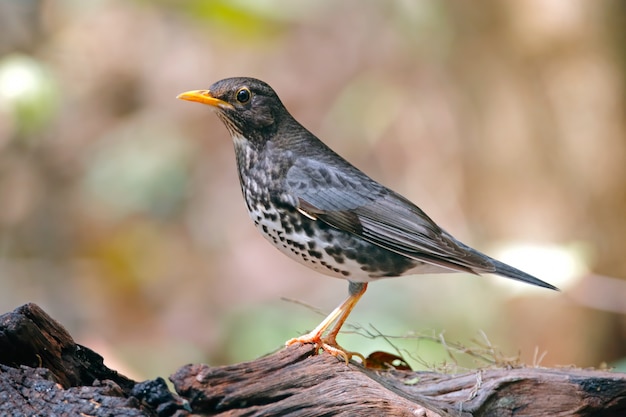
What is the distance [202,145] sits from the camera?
11336mm

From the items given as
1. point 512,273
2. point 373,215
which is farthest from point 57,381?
point 512,273

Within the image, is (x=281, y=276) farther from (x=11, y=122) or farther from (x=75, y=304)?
(x=11, y=122)

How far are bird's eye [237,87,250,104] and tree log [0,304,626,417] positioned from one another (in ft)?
5.16

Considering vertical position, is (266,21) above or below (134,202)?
above

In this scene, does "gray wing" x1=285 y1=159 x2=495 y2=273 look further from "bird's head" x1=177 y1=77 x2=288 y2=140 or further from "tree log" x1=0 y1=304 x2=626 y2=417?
"tree log" x1=0 y1=304 x2=626 y2=417

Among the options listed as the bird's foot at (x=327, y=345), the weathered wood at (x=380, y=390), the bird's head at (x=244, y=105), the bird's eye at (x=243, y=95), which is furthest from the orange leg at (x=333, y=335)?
the bird's eye at (x=243, y=95)

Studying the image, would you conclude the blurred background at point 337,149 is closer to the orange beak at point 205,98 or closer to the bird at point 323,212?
the bird at point 323,212

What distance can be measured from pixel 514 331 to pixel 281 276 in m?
3.89

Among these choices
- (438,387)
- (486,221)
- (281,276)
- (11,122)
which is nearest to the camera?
(438,387)

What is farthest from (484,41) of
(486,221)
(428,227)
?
(428,227)

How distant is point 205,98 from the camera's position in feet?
14.7

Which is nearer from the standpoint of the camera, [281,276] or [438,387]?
[438,387]

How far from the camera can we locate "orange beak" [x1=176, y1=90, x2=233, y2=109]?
4408 millimetres

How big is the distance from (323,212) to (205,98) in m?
0.90
